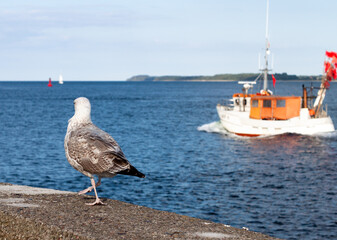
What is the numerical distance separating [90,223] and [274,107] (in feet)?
123

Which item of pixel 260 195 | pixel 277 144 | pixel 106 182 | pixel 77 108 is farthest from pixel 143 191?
pixel 277 144

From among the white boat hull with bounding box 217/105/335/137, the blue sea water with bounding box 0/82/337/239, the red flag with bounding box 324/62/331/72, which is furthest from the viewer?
the red flag with bounding box 324/62/331/72

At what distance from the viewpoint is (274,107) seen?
42.3 meters

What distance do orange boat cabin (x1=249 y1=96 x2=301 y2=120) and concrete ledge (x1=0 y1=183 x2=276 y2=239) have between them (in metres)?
→ 35.6

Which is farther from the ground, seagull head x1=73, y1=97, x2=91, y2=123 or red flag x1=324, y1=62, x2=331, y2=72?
red flag x1=324, y1=62, x2=331, y2=72

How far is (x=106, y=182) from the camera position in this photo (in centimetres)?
2447

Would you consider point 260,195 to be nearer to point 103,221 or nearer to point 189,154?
point 189,154

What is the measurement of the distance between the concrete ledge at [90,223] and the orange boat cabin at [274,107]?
3557 cm

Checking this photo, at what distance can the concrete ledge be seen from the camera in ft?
19.5

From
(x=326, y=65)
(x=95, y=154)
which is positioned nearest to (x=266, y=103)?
(x=326, y=65)

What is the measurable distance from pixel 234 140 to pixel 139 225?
120 ft

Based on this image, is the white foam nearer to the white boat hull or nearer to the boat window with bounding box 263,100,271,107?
the white boat hull

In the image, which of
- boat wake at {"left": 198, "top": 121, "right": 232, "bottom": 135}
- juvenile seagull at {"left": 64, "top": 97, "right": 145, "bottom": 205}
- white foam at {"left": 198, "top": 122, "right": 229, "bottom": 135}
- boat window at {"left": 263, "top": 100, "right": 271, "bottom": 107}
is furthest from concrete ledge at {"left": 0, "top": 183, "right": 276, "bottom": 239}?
white foam at {"left": 198, "top": 122, "right": 229, "bottom": 135}

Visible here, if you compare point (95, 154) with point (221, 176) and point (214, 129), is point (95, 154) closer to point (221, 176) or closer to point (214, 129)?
point (221, 176)
